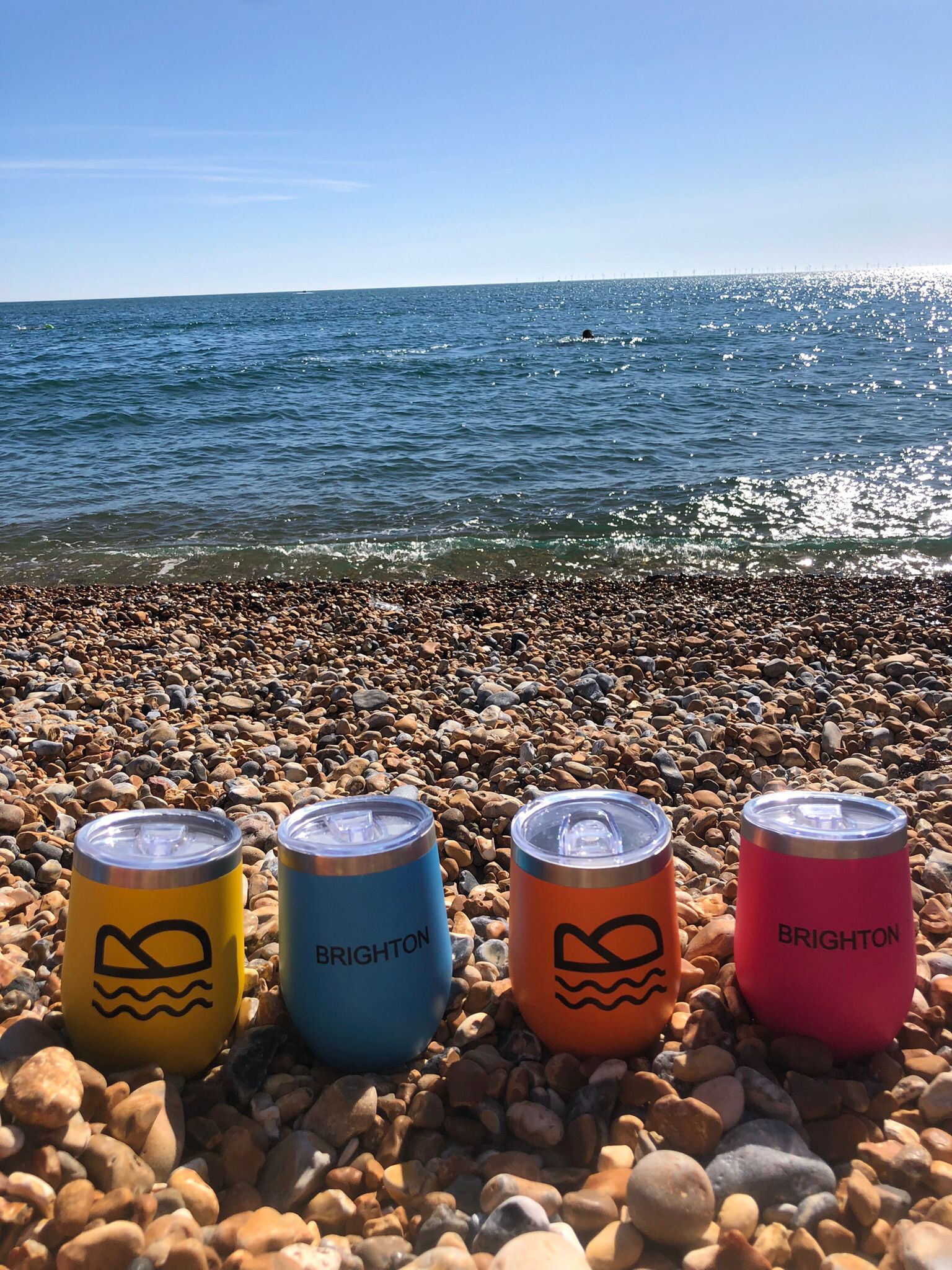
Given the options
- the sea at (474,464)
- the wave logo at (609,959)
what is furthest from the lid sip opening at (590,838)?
the sea at (474,464)

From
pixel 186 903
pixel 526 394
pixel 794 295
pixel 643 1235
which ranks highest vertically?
pixel 794 295

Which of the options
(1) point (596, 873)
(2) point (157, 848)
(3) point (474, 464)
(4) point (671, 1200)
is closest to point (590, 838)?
(1) point (596, 873)

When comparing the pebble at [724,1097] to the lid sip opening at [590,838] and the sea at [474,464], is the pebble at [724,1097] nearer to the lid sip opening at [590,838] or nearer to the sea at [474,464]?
the lid sip opening at [590,838]

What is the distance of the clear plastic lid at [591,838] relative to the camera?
1858 millimetres

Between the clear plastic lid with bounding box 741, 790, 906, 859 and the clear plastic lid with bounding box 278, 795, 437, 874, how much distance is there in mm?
708

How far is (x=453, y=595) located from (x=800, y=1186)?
246 inches

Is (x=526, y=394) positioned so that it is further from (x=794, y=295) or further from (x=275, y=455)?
(x=794, y=295)

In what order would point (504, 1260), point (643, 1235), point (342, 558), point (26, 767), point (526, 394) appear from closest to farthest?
point (504, 1260), point (643, 1235), point (26, 767), point (342, 558), point (526, 394)

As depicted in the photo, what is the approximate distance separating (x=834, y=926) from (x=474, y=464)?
39.6 ft

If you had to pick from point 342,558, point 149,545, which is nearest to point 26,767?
point 342,558

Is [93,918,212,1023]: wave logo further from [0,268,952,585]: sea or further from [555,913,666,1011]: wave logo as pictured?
[0,268,952,585]: sea

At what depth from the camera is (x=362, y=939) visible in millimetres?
1894

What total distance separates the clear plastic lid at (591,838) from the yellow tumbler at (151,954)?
2.12ft

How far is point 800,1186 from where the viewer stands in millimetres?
1604
